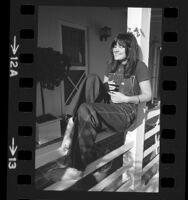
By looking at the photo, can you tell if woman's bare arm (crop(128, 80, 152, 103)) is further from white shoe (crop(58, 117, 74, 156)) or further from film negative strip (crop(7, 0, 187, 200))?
white shoe (crop(58, 117, 74, 156))

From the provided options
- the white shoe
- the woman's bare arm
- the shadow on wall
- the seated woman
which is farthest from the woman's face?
the white shoe

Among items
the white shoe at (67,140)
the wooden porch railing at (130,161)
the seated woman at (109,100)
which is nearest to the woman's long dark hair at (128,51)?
the seated woman at (109,100)

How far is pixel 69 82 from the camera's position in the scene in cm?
217

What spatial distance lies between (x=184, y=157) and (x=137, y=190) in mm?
388

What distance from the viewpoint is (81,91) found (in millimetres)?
2182

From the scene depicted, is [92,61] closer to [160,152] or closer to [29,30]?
[29,30]

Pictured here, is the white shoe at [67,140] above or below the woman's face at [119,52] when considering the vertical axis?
below

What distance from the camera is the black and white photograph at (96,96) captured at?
2.14 metres

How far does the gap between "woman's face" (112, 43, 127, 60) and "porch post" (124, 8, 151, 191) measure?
0.37 ft

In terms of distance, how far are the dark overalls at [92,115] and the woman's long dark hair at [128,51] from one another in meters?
0.07

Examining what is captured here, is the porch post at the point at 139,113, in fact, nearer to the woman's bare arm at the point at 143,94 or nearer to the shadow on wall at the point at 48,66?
the woman's bare arm at the point at 143,94

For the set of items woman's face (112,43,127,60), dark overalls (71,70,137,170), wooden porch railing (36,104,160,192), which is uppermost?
woman's face (112,43,127,60)

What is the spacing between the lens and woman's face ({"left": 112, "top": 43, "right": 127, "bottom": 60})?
2174 mm

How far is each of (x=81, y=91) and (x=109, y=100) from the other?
A: 0.65 feet
